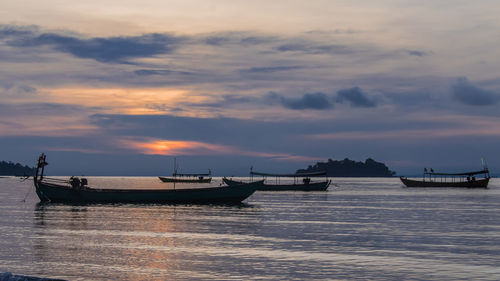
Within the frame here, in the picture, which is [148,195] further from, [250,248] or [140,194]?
[250,248]

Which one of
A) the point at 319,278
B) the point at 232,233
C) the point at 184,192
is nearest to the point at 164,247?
the point at 232,233

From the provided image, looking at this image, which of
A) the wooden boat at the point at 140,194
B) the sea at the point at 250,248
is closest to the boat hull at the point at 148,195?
the wooden boat at the point at 140,194

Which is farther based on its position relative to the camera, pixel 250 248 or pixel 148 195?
pixel 148 195

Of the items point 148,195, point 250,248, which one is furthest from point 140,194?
point 250,248

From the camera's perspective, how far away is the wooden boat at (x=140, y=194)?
219 feet

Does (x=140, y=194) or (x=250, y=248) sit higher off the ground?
(x=140, y=194)

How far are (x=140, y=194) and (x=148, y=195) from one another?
1.01 meters

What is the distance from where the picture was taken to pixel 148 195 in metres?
67.4

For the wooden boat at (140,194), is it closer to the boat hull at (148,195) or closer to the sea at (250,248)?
the boat hull at (148,195)

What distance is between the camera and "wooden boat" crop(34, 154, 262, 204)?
66.9 meters

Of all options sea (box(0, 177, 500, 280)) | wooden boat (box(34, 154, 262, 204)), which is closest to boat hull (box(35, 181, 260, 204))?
wooden boat (box(34, 154, 262, 204))

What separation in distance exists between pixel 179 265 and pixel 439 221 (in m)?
29.9

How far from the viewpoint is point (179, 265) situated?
24.0 metres

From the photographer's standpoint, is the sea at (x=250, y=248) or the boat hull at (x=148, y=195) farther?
the boat hull at (x=148, y=195)
